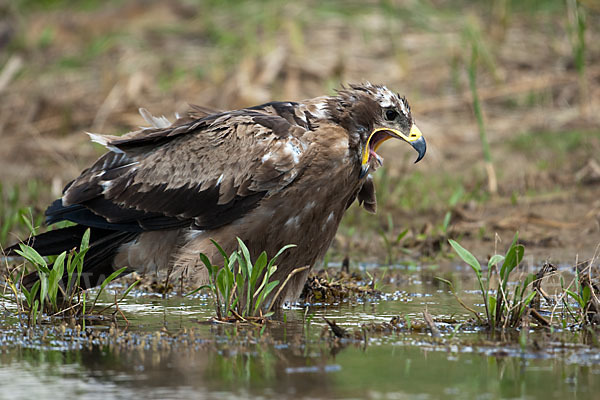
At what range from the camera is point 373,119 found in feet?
17.6

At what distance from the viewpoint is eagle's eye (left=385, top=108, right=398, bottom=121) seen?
5373 millimetres

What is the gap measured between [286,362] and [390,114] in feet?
6.37

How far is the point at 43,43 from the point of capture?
13609 millimetres

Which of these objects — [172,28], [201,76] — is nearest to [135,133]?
[201,76]

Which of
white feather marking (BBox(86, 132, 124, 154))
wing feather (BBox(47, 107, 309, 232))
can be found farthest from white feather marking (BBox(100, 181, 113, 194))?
white feather marking (BBox(86, 132, 124, 154))

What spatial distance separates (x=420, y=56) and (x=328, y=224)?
7301mm

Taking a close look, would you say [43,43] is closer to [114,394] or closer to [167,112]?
[167,112]

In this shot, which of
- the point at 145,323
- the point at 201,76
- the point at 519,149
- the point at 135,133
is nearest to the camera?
the point at 145,323

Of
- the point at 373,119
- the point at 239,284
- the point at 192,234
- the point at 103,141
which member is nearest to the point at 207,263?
the point at 239,284

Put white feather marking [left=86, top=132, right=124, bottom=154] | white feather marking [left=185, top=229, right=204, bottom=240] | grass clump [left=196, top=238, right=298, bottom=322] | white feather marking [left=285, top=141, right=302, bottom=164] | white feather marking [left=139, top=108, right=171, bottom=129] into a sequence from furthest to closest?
1. white feather marking [left=139, top=108, right=171, bottom=129]
2. white feather marking [left=86, top=132, right=124, bottom=154]
3. white feather marking [left=185, top=229, right=204, bottom=240]
4. white feather marking [left=285, top=141, right=302, bottom=164]
5. grass clump [left=196, top=238, right=298, bottom=322]

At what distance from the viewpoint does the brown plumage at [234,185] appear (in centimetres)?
519

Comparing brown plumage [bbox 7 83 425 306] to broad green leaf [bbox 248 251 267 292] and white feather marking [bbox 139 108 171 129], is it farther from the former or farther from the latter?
broad green leaf [bbox 248 251 267 292]

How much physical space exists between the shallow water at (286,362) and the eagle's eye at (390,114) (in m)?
1.12

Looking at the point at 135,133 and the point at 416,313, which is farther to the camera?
the point at 135,133
